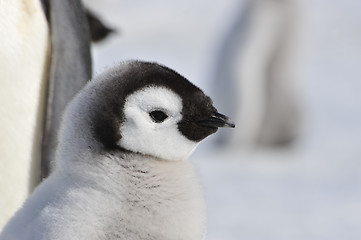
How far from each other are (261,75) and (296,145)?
0.60m

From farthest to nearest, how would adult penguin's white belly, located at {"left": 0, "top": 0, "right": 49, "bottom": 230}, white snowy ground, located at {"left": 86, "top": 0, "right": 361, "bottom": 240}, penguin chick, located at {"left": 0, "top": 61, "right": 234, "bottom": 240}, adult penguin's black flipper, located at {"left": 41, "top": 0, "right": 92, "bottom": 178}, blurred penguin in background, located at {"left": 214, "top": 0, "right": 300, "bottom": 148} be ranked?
blurred penguin in background, located at {"left": 214, "top": 0, "right": 300, "bottom": 148} → white snowy ground, located at {"left": 86, "top": 0, "right": 361, "bottom": 240} → adult penguin's black flipper, located at {"left": 41, "top": 0, "right": 92, "bottom": 178} → adult penguin's white belly, located at {"left": 0, "top": 0, "right": 49, "bottom": 230} → penguin chick, located at {"left": 0, "top": 61, "right": 234, "bottom": 240}

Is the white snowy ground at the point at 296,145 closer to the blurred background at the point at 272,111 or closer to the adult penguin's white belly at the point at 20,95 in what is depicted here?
the blurred background at the point at 272,111

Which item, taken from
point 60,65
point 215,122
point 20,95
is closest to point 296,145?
point 60,65

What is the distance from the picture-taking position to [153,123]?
1.60 m

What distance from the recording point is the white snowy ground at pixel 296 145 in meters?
4.85

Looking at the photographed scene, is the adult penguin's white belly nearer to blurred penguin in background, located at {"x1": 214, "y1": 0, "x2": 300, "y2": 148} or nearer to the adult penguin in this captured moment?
the adult penguin

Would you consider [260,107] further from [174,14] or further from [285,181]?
[174,14]

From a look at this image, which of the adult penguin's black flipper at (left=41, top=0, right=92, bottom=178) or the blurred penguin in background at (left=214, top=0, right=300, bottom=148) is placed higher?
the blurred penguin in background at (left=214, top=0, right=300, bottom=148)

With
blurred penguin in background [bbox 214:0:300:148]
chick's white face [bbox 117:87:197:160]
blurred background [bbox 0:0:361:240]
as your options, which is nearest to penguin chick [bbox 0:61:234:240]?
chick's white face [bbox 117:87:197:160]

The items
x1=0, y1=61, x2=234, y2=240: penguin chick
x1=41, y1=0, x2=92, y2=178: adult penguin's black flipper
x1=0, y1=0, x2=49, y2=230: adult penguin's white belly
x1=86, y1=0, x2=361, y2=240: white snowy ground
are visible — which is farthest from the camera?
x1=86, y1=0, x2=361, y2=240: white snowy ground

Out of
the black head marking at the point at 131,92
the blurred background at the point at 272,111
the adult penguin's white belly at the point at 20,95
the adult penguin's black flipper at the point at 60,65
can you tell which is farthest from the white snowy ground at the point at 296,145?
the adult penguin's black flipper at the point at 60,65

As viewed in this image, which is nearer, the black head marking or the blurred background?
the black head marking

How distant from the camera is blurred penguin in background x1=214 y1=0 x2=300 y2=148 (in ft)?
23.5

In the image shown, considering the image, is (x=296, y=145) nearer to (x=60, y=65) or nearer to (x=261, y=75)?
(x=261, y=75)
